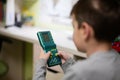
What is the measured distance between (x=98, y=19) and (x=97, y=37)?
0.06 meters

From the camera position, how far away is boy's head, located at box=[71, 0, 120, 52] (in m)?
0.71

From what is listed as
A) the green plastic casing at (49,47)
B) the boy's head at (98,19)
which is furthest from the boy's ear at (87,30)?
the green plastic casing at (49,47)

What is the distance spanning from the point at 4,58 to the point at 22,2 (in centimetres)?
55

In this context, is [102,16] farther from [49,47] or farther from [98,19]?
[49,47]

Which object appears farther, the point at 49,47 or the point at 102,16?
the point at 49,47

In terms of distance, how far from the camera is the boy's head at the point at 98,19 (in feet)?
2.33

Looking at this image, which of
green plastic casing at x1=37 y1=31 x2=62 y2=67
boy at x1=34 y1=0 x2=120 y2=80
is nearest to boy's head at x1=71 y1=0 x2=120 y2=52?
boy at x1=34 y1=0 x2=120 y2=80

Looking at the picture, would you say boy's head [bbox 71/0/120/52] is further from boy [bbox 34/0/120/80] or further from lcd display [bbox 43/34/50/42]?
lcd display [bbox 43/34/50/42]

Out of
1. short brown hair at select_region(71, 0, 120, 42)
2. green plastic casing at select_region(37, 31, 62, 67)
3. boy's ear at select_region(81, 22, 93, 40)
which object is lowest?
green plastic casing at select_region(37, 31, 62, 67)

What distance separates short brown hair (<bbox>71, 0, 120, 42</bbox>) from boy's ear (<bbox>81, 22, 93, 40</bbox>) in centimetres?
1

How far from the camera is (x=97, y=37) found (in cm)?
74

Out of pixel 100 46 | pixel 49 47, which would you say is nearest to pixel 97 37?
pixel 100 46

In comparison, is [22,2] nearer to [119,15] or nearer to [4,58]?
[4,58]

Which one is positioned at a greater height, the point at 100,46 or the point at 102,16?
the point at 102,16
